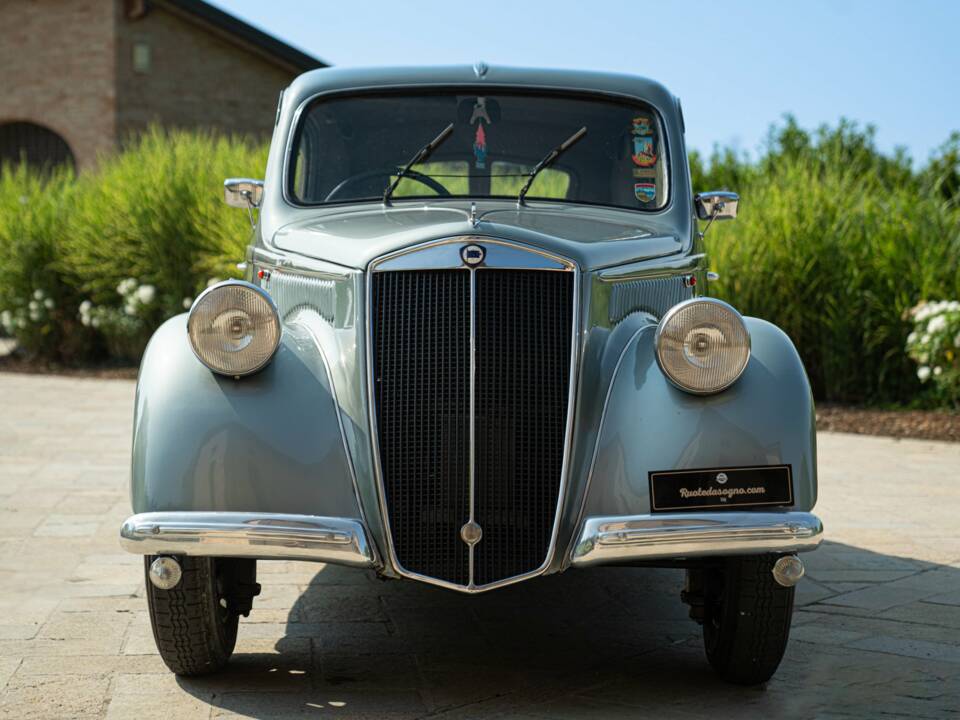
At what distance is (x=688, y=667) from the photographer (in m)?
3.83

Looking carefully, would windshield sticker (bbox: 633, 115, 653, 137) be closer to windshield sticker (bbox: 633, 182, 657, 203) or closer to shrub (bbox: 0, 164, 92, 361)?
windshield sticker (bbox: 633, 182, 657, 203)

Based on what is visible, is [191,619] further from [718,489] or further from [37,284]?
[37,284]

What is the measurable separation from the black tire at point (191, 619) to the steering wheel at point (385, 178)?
5.15 feet

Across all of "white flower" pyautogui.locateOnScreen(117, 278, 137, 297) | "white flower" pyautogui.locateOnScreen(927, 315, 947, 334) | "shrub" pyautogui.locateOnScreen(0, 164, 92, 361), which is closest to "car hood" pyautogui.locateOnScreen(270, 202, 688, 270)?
"white flower" pyautogui.locateOnScreen(927, 315, 947, 334)

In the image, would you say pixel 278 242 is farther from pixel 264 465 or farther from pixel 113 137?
pixel 113 137

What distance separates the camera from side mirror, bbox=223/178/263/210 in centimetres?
470

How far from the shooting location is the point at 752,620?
3492 mm

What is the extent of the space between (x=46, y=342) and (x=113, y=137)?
23.3 feet

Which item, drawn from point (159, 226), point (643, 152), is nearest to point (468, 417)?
point (643, 152)

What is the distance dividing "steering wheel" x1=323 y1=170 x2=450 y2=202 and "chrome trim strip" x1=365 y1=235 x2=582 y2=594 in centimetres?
104

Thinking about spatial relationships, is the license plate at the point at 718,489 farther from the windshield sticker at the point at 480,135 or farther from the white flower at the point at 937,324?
the white flower at the point at 937,324

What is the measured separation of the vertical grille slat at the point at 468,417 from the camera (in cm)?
332

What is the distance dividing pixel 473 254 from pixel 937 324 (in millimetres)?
6890

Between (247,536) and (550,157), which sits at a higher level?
(550,157)
